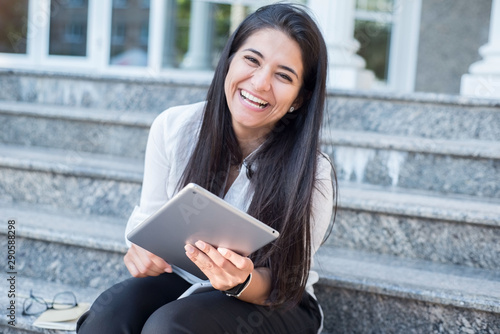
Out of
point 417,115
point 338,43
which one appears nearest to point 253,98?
point 417,115

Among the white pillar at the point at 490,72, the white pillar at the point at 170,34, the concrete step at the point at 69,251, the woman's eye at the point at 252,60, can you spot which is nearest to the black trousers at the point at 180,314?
the concrete step at the point at 69,251

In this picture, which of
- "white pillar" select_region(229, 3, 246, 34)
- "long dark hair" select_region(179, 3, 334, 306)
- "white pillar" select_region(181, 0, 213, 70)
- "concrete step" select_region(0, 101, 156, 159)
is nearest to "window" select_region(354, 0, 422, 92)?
"white pillar" select_region(229, 3, 246, 34)

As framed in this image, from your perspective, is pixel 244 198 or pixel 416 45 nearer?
pixel 244 198

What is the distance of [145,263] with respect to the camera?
148 centimetres

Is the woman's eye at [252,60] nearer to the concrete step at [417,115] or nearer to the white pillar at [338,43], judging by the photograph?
the concrete step at [417,115]

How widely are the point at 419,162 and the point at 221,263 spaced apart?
1.17 meters

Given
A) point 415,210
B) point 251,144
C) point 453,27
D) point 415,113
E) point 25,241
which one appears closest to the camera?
point 251,144

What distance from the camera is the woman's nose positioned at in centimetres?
147

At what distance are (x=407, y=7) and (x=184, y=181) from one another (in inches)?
158

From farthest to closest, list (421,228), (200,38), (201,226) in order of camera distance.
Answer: (200,38)
(421,228)
(201,226)

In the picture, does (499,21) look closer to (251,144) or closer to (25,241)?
(251,144)

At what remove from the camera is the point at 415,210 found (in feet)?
6.09

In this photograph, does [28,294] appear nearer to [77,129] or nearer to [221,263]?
[221,263]

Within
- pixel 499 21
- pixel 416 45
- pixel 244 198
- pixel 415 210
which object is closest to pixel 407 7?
pixel 416 45
